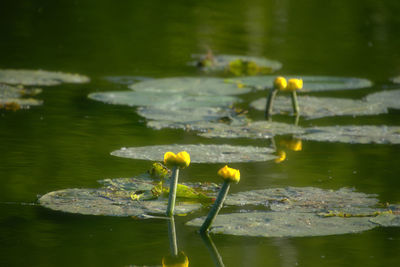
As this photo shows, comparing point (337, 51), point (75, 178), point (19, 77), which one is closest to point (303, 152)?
point (75, 178)

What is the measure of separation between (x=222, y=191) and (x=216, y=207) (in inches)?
2.0

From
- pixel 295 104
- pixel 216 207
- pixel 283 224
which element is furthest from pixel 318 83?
pixel 216 207

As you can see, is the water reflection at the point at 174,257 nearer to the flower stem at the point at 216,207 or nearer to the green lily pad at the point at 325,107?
the flower stem at the point at 216,207

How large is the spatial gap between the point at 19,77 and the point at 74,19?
3.54 metres

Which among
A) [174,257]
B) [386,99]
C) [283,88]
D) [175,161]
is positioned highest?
[175,161]

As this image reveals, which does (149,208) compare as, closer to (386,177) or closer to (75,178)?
(75,178)

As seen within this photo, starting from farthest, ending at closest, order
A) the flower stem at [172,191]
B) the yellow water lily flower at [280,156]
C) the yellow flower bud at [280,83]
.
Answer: the yellow flower bud at [280,83] → the yellow water lily flower at [280,156] → the flower stem at [172,191]

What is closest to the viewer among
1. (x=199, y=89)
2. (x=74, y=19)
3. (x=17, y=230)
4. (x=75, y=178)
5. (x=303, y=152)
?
(x=17, y=230)

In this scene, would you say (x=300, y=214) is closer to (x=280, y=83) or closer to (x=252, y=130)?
(x=252, y=130)

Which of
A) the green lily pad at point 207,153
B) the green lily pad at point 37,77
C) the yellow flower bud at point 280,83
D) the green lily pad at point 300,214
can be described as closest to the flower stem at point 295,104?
the yellow flower bud at point 280,83

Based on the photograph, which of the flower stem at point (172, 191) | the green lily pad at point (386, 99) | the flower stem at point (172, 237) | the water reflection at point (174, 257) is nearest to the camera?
the water reflection at point (174, 257)

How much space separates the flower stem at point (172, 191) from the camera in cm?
268

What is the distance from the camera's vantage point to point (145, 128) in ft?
14.3

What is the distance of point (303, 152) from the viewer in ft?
13.0
